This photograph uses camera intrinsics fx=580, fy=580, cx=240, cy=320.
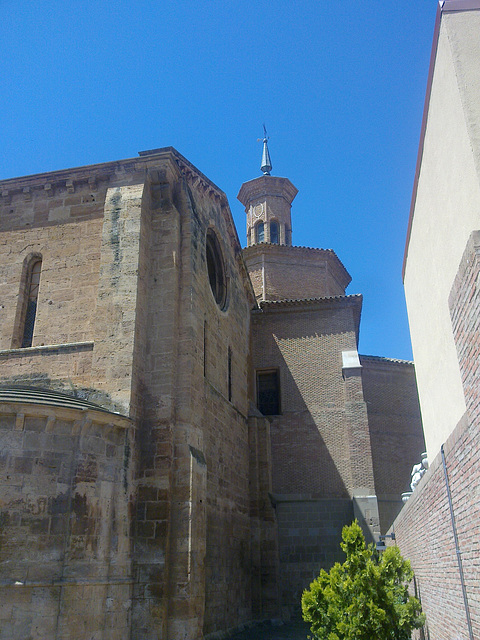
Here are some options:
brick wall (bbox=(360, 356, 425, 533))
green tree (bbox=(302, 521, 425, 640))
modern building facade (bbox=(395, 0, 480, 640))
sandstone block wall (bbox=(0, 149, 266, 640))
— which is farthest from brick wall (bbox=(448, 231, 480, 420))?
brick wall (bbox=(360, 356, 425, 533))

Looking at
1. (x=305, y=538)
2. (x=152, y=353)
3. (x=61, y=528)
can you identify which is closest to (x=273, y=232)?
(x=305, y=538)

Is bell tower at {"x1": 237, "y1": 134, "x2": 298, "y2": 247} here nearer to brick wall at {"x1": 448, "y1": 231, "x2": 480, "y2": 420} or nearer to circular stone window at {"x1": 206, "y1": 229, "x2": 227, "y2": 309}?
circular stone window at {"x1": 206, "y1": 229, "x2": 227, "y2": 309}

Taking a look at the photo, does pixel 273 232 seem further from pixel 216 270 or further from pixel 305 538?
pixel 305 538

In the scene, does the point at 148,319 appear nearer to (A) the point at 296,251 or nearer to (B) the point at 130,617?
(B) the point at 130,617

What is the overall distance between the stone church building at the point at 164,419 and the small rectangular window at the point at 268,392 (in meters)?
0.07

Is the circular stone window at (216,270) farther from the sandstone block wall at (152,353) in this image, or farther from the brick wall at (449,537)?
the brick wall at (449,537)

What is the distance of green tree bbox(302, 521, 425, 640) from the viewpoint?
7.65m

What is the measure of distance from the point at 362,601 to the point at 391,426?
12.8 meters

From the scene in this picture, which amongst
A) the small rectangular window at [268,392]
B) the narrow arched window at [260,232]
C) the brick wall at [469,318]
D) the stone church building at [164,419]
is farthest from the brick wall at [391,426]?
the brick wall at [469,318]

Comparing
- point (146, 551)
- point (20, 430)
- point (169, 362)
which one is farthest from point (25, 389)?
point (146, 551)

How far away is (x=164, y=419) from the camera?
10719 mm

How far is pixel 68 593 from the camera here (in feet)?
27.8

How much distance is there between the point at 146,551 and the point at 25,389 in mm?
3500

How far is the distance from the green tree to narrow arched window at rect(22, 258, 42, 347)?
7.62 meters
